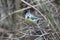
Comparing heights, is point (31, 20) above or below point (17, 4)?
below

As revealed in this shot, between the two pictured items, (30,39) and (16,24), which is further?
(16,24)

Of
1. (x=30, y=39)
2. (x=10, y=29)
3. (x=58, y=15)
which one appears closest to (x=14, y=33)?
(x=10, y=29)

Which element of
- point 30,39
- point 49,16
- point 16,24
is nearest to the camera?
point 49,16

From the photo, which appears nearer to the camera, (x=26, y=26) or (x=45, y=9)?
(x=45, y=9)

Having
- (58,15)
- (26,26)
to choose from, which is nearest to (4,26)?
(26,26)

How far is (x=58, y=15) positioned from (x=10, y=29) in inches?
15.8

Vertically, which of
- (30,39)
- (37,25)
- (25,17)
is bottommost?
(30,39)

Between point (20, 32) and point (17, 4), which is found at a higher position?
point (17, 4)

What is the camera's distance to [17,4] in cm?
160

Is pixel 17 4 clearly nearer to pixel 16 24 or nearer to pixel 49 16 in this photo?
pixel 16 24

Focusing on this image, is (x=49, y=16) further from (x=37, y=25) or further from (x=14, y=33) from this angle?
(x=14, y=33)

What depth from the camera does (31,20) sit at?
1.54m

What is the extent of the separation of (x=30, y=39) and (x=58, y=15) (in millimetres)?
320

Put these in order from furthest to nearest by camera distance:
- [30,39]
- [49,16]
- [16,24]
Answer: [16,24], [30,39], [49,16]
